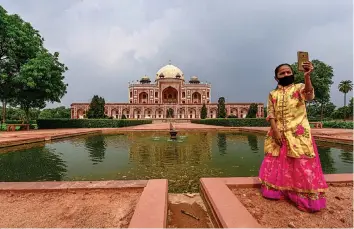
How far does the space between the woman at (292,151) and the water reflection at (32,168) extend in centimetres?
383

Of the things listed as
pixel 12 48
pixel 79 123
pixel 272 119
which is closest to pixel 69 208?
pixel 272 119

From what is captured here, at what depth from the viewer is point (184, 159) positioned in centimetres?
597

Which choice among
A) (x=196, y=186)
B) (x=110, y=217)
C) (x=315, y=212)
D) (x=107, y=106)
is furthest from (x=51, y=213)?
(x=107, y=106)

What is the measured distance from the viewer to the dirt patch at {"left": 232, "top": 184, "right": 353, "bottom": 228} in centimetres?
217

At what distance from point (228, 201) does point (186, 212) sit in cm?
49

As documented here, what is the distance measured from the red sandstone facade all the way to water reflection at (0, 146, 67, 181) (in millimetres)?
40178

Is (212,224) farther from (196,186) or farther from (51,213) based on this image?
(51,213)

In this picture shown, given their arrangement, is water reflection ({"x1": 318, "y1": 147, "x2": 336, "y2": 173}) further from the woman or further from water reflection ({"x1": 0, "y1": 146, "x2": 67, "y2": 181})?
water reflection ({"x1": 0, "y1": 146, "x2": 67, "y2": 181})

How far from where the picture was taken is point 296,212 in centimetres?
243

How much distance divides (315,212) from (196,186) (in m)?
1.76

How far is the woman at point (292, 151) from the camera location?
2488 millimetres

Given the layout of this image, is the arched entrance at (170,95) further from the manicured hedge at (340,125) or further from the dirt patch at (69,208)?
the dirt patch at (69,208)

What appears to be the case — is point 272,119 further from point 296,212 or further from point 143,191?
point 143,191

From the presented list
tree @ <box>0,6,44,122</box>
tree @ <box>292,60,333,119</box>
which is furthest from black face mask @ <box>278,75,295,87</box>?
tree @ <box>292,60,333,119</box>
